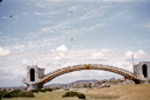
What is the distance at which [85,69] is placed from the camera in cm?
4459

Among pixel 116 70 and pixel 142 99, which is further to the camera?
pixel 116 70

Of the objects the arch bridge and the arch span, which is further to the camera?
the arch span

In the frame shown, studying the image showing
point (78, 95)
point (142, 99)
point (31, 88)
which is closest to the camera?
point (142, 99)

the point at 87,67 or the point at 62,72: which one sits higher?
the point at 87,67

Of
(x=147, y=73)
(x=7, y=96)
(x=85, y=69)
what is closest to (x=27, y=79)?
(x=85, y=69)

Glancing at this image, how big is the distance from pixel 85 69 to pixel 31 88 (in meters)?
11.2

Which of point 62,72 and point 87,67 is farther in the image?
point 87,67

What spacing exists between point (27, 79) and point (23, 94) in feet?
59.5

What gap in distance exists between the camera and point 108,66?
43.8 metres

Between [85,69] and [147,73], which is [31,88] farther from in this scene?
[147,73]

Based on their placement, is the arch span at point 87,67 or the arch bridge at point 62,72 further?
the arch span at point 87,67

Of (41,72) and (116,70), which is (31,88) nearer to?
(41,72)

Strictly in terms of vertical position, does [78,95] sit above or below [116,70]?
below

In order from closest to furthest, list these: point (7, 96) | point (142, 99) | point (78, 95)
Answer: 1. point (142, 99)
2. point (7, 96)
3. point (78, 95)
